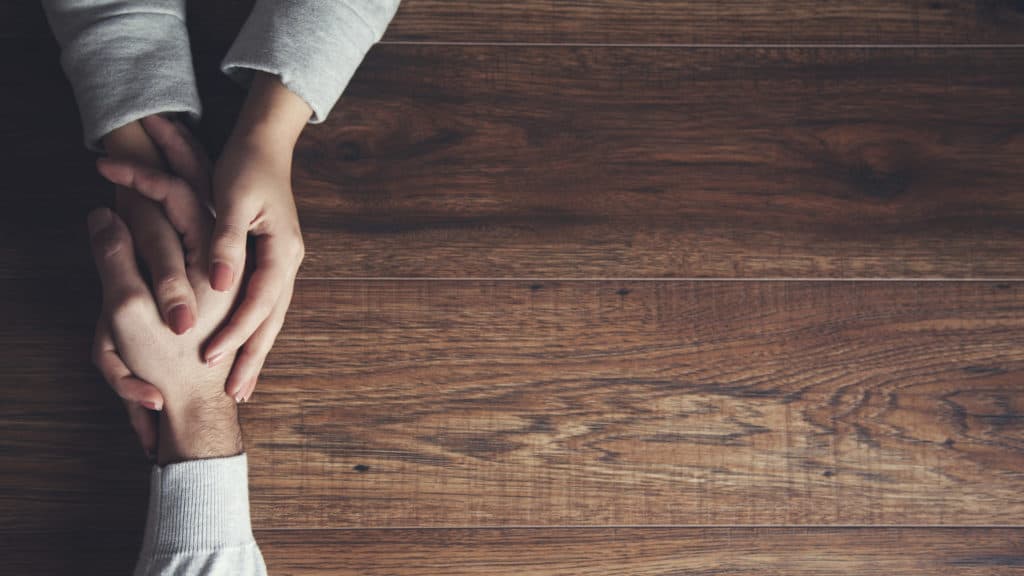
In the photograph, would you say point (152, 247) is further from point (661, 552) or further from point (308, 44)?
point (661, 552)

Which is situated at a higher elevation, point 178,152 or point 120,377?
point 178,152

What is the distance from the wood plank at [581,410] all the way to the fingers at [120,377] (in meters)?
0.09

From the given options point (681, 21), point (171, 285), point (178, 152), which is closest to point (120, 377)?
point (171, 285)

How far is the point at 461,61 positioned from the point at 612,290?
315mm

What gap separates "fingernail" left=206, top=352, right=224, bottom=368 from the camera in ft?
2.48

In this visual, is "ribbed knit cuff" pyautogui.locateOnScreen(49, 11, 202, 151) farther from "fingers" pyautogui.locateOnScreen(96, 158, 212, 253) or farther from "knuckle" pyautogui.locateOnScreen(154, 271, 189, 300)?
"knuckle" pyautogui.locateOnScreen(154, 271, 189, 300)

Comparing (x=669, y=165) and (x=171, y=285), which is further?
(x=669, y=165)

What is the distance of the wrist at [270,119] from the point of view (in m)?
0.77

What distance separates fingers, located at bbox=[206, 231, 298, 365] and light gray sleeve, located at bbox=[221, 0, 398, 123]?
15cm

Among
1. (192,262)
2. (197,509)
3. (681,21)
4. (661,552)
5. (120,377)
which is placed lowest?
(661,552)

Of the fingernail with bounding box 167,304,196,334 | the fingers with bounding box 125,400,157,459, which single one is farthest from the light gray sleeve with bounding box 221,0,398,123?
the fingers with bounding box 125,400,157,459

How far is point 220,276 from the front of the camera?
0.72 meters

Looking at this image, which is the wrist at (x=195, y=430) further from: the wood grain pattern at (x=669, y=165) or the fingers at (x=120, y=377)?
the wood grain pattern at (x=669, y=165)

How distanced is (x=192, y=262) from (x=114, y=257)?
0.24 feet
